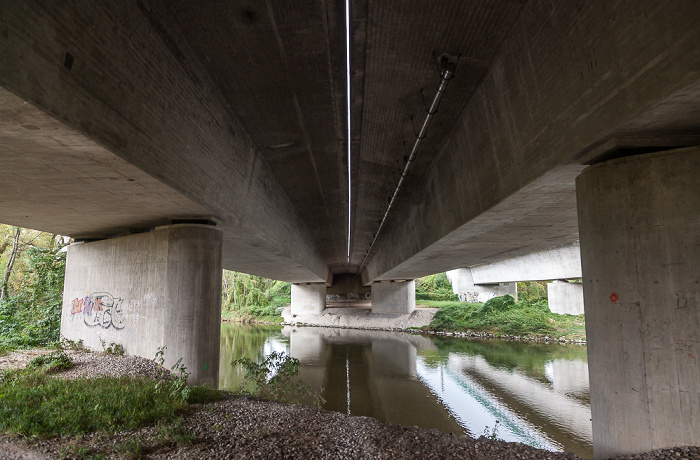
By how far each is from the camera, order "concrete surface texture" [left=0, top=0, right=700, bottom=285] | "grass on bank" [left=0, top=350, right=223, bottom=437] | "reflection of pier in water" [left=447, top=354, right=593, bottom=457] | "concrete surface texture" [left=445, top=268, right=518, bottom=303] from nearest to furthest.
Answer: "concrete surface texture" [left=0, top=0, right=700, bottom=285] < "grass on bank" [left=0, top=350, right=223, bottom=437] < "reflection of pier in water" [left=447, top=354, right=593, bottom=457] < "concrete surface texture" [left=445, top=268, right=518, bottom=303]

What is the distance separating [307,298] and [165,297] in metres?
33.4

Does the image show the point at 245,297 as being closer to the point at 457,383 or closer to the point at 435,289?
the point at 435,289

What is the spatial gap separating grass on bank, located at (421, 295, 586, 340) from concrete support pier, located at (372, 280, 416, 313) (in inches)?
128

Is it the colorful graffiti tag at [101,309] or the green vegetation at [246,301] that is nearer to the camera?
the colorful graffiti tag at [101,309]

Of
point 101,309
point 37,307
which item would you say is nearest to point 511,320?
point 101,309

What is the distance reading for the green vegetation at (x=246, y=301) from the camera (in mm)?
44469

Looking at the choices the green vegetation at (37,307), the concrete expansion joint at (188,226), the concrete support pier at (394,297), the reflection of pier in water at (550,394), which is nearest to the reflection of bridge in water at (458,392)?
the reflection of pier in water at (550,394)

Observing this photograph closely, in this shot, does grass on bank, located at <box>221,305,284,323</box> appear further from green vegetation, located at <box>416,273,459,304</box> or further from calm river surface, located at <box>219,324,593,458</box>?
green vegetation, located at <box>416,273,459,304</box>

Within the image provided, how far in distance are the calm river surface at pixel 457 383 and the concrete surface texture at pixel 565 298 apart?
6.00 meters

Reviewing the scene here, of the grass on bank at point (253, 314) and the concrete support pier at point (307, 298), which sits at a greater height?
the concrete support pier at point (307, 298)

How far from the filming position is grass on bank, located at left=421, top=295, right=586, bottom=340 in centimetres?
2602

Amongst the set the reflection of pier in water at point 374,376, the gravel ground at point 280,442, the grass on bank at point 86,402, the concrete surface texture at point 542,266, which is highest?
the concrete surface texture at point 542,266

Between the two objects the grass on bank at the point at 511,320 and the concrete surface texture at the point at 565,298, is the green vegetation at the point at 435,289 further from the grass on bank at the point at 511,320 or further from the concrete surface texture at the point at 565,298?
the concrete surface texture at the point at 565,298

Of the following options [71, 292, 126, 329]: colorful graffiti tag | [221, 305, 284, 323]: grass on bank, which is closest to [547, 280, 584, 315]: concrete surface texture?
[221, 305, 284, 323]: grass on bank
